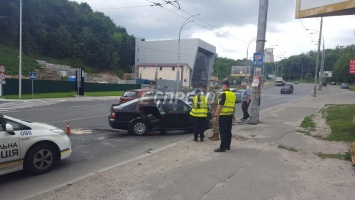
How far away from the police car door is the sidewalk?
1.12m

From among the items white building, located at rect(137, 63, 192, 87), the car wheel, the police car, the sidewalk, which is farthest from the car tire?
white building, located at rect(137, 63, 192, 87)

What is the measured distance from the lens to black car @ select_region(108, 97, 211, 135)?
9617 mm

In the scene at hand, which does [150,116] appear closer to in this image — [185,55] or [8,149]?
[8,149]

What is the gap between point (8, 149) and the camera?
16.5 feet

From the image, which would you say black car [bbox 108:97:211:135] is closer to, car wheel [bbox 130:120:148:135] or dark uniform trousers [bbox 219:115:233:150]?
car wheel [bbox 130:120:148:135]

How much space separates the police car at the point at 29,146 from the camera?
5.04 meters

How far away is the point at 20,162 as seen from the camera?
527 cm

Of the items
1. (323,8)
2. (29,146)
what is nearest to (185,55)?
(323,8)

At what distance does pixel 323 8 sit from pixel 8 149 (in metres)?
11.4

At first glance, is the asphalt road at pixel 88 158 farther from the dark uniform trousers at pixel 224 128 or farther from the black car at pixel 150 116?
the dark uniform trousers at pixel 224 128

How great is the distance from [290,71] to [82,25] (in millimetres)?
98898

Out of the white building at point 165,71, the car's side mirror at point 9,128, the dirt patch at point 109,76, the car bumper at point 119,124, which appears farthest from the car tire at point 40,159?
the dirt patch at point 109,76

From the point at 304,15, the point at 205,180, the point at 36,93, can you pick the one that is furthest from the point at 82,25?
the point at 205,180

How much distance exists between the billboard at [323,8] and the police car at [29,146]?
10221mm
